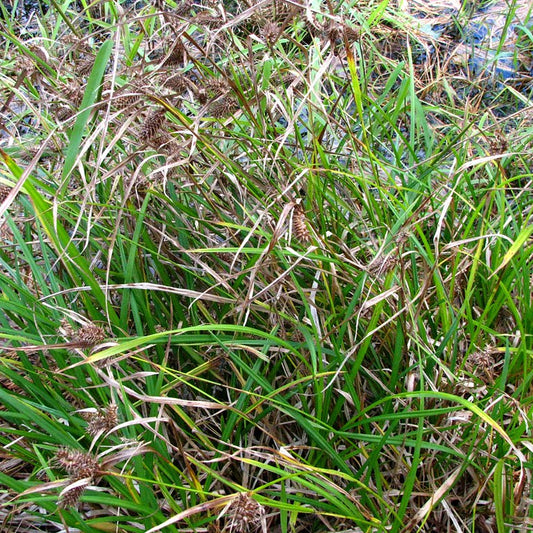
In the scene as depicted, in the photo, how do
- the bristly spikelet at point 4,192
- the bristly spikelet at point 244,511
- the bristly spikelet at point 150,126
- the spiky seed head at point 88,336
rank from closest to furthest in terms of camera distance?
1. the bristly spikelet at point 244,511
2. the spiky seed head at point 88,336
3. the bristly spikelet at point 150,126
4. the bristly spikelet at point 4,192

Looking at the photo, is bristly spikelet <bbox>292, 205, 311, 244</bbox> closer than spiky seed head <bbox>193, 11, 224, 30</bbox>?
Yes

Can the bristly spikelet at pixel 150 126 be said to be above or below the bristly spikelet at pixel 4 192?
above

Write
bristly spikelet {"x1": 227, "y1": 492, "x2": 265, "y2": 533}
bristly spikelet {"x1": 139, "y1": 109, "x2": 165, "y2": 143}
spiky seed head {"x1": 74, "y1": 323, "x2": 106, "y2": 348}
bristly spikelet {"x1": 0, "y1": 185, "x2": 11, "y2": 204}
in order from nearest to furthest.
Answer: bristly spikelet {"x1": 227, "y1": 492, "x2": 265, "y2": 533} < spiky seed head {"x1": 74, "y1": 323, "x2": 106, "y2": 348} < bristly spikelet {"x1": 139, "y1": 109, "x2": 165, "y2": 143} < bristly spikelet {"x1": 0, "y1": 185, "x2": 11, "y2": 204}

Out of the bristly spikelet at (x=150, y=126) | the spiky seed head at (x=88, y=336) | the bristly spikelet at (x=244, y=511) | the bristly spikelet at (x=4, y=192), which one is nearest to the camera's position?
the bristly spikelet at (x=244, y=511)

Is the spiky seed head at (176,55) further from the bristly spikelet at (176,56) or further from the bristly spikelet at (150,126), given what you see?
the bristly spikelet at (150,126)

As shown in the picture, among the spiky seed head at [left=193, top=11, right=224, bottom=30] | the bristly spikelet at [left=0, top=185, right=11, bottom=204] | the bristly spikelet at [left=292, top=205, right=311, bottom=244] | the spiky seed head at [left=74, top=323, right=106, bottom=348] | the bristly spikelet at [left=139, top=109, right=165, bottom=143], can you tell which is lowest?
the spiky seed head at [left=74, top=323, right=106, bottom=348]

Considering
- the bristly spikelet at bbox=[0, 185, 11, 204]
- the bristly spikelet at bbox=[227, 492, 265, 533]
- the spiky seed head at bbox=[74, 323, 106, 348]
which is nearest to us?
the bristly spikelet at bbox=[227, 492, 265, 533]

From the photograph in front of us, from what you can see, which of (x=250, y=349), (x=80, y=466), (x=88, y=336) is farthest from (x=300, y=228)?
(x=80, y=466)

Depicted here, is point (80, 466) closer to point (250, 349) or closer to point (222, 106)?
point (250, 349)

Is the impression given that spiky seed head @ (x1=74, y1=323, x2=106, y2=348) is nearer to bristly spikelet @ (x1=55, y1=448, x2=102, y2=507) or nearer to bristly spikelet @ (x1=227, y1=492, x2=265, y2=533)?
bristly spikelet @ (x1=55, y1=448, x2=102, y2=507)

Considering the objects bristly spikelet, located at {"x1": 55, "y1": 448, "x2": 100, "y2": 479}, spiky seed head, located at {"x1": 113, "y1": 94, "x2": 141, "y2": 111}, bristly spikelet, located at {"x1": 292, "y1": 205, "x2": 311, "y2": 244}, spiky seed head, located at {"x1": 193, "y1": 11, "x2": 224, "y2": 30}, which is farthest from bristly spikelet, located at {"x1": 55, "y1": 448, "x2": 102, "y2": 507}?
spiky seed head, located at {"x1": 193, "y1": 11, "x2": 224, "y2": 30}

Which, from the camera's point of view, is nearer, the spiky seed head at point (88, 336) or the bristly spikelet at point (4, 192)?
the spiky seed head at point (88, 336)

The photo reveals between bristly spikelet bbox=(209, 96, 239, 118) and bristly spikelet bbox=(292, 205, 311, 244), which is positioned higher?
bristly spikelet bbox=(209, 96, 239, 118)

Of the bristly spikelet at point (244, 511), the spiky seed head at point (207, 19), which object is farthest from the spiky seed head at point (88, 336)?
the spiky seed head at point (207, 19)
